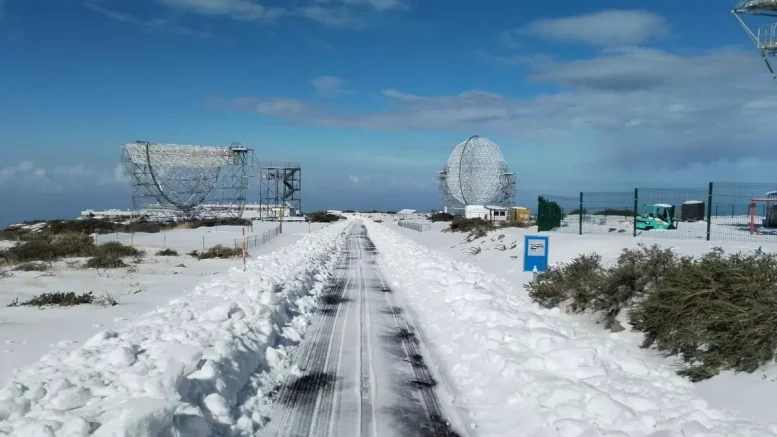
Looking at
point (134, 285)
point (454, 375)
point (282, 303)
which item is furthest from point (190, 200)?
point (454, 375)

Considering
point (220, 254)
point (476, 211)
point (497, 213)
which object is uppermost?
point (476, 211)

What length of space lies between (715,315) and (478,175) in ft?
226

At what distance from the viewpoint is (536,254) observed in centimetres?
1438

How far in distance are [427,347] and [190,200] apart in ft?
223

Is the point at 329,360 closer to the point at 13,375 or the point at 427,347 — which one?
the point at 427,347

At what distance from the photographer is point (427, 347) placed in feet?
30.2

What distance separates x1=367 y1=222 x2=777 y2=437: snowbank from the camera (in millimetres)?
5496

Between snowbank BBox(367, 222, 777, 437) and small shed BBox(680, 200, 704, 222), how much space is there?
23580mm

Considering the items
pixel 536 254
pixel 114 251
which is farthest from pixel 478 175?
pixel 536 254

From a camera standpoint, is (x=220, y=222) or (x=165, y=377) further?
(x=220, y=222)

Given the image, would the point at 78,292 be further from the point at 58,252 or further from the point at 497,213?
the point at 497,213

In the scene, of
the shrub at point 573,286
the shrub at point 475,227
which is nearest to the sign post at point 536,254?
the shrub at point 573,286

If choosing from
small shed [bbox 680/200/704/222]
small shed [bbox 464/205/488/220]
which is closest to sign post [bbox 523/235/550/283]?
small shed [bbox 680/200/704/222]

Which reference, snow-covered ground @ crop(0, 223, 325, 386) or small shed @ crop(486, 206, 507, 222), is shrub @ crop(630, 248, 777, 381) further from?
small shed @ crop(486, 206, 507, 222)
